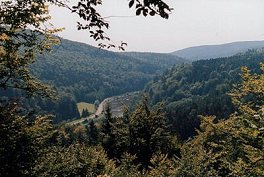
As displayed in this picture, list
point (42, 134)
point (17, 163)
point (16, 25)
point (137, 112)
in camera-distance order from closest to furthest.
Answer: point (16, 25), point (17, 163), point (42, 134), point (137, 112)

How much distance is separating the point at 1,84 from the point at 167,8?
518 inches

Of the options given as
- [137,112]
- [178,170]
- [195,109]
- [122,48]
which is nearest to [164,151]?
[137,112]

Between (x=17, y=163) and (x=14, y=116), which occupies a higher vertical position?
(x=14, y=116)

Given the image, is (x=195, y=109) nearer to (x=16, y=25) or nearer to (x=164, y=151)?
(x=164, y=151)

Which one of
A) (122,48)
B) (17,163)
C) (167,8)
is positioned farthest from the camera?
(17,163)

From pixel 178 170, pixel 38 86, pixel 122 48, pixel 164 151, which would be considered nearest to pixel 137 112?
pixel 164 151

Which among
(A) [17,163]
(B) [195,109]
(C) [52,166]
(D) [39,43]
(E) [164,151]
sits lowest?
(B) [195,109]

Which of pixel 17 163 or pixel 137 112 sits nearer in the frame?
pixel 17 163

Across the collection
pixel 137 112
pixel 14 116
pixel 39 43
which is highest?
pixel 39 43

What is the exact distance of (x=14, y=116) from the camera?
18.8m

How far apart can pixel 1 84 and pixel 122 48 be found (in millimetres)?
11368

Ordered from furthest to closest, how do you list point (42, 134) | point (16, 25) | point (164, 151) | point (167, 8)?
point (164, 151) → point (42, 134) → point (16, 25) → point (167, 8)

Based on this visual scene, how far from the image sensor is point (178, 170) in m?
22.5

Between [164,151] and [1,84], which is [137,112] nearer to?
[164,151]
